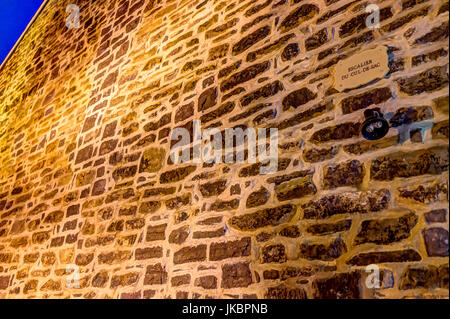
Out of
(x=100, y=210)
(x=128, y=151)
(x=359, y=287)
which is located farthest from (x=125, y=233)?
(x=359, y=287)

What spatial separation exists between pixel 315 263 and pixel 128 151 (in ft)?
7.02

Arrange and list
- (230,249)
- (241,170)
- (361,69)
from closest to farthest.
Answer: (361,69) < (230,249) < (241,170)

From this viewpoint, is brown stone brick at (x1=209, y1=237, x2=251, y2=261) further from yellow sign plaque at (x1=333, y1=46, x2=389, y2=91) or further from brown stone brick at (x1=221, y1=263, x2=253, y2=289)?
yellow sign plaque at (x1=333, y1=46, x2=389, y2=91)

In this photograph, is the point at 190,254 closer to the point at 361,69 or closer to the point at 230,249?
the point at 230,249

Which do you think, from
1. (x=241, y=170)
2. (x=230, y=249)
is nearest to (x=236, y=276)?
(x=230, y=249)

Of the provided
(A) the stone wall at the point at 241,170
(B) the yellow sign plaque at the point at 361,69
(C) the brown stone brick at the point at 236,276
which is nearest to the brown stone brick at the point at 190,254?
(A) the stone wall at the point at 241,170

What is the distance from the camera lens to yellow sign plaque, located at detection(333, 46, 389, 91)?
6.57 ft

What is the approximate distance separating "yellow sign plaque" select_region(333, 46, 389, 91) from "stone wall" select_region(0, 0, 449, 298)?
2.1 inches

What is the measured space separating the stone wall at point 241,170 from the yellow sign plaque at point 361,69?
0.17ft

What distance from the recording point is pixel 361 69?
6.80ft

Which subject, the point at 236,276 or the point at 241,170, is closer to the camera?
the point at 236,276

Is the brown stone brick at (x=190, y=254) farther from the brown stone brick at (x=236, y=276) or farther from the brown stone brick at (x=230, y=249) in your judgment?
the brown stone brick at (x=236, y=276)

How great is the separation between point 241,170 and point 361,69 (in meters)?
1.01
